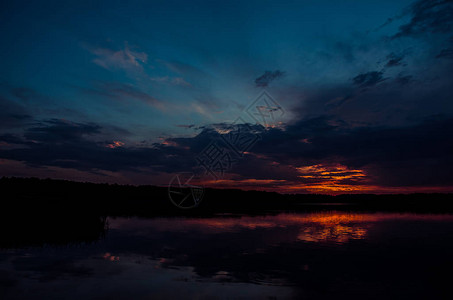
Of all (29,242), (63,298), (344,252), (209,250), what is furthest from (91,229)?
(344,252)

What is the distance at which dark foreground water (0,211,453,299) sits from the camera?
510 inches

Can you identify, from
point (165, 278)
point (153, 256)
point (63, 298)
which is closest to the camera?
point (63, 298)

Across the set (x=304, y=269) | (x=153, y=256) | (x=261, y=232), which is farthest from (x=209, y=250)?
(x=261, y=232)

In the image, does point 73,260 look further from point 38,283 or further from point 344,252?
point 344,252

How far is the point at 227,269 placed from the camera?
16.8 m

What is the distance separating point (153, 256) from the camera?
64.7 ft

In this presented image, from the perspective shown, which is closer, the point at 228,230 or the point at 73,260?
the point at 73,260

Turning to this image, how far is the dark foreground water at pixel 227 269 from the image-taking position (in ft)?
42.5

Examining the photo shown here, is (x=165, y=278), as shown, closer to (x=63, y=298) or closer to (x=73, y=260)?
(x=63, y=298)

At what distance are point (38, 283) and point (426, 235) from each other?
3424 cm

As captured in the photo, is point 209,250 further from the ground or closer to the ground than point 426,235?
closer to the ground

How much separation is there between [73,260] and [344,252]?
17.9 meters

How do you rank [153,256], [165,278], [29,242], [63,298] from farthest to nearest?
[29,242], [153,256], [165,278], [63,298]

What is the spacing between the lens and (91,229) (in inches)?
1055
